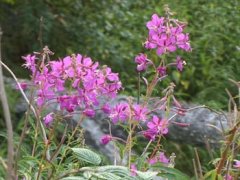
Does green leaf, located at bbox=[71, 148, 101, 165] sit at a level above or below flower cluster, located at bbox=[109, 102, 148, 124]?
below

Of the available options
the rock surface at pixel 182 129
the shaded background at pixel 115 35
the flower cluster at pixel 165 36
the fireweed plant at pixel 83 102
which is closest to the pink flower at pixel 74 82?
the fireweed plant at pixel 83 102

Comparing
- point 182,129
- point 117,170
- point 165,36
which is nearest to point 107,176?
point 117,170

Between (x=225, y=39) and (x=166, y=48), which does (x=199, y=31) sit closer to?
(x=225, y=39)

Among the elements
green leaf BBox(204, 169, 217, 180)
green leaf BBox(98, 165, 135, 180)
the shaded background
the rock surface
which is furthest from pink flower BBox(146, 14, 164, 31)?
the shaded background

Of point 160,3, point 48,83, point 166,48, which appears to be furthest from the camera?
point 160,3

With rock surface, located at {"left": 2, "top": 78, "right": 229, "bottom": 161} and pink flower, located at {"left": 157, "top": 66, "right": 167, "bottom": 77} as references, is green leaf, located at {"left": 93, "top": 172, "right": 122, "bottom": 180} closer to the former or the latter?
pink flower, located at {"left": 157, "top": 66, "right": 167, "bottom": 77}

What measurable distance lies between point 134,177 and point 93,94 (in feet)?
0.96

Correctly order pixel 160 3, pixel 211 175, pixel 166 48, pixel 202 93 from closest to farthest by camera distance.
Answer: pixel 211 175 < pixel 166 48 < pixel 202 93 < pixel 160 3

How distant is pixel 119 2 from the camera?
18.1 feet

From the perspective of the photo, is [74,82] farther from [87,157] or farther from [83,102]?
[87,157]

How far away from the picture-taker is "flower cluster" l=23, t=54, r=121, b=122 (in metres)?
1.44

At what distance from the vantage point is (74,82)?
56.2 inches

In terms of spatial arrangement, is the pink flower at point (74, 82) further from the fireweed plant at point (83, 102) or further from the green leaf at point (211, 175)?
the green leaf at point (211, 175)

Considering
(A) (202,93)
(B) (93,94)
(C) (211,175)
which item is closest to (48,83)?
(B) (93,94)
